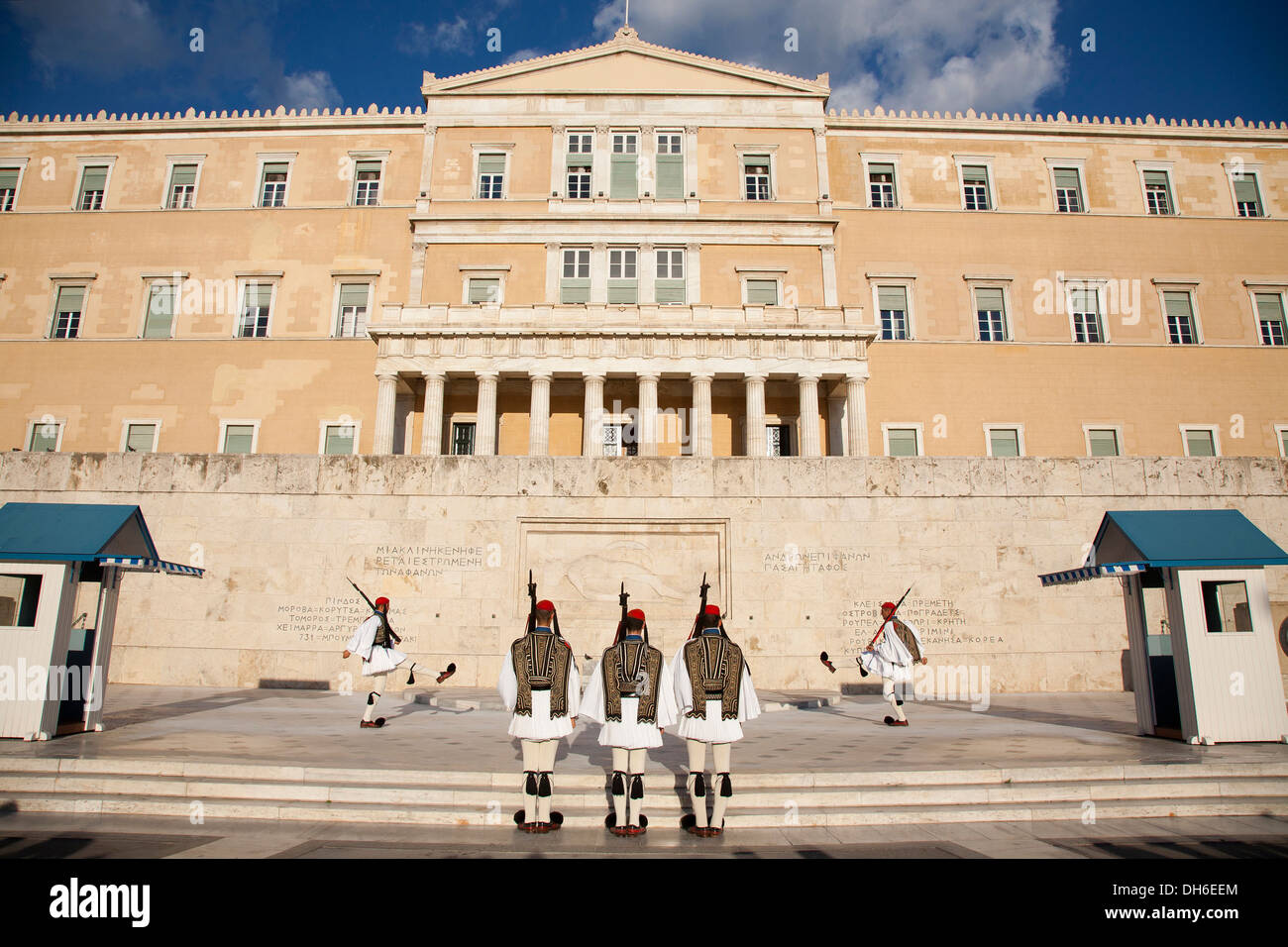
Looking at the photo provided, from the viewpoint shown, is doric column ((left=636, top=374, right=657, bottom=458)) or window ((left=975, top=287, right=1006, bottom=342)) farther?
window ((left=975, top=287, right=1006, bottom=342))

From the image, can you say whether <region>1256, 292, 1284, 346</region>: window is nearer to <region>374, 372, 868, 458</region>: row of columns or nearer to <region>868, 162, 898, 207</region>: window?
<region>868, 162, 898, 207</region>: window

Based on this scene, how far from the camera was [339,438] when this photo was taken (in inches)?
1330

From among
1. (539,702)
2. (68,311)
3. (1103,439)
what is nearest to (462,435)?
(68,311)

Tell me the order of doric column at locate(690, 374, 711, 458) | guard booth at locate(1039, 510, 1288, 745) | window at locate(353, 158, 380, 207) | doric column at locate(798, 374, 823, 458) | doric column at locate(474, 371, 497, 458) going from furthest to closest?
window at locate(353, 158, 380, 207) → doric column at locate(798, 374, 823, 458) → doric column at locate(474, 371, 497, 458) → doric column at locate(690, 374, 711, 458) → guard booth at locate(1039, 510, 1288, 745)

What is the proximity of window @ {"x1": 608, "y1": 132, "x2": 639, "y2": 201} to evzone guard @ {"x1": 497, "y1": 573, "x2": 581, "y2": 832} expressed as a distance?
30.7 meters

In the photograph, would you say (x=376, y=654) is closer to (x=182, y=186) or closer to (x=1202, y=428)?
(x=182, y=186)

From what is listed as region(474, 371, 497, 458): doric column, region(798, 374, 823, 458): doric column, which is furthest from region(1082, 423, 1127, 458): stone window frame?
region(474, 371, 497, 458): doric column

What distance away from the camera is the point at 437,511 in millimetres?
17281

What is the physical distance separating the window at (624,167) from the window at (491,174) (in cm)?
506

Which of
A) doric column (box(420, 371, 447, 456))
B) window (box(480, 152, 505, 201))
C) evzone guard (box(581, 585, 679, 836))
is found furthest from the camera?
window (box(480, 152, 505, 201))

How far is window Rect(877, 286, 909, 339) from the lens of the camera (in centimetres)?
3519

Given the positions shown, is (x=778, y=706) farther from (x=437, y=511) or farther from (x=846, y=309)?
(x=846, y=309)
